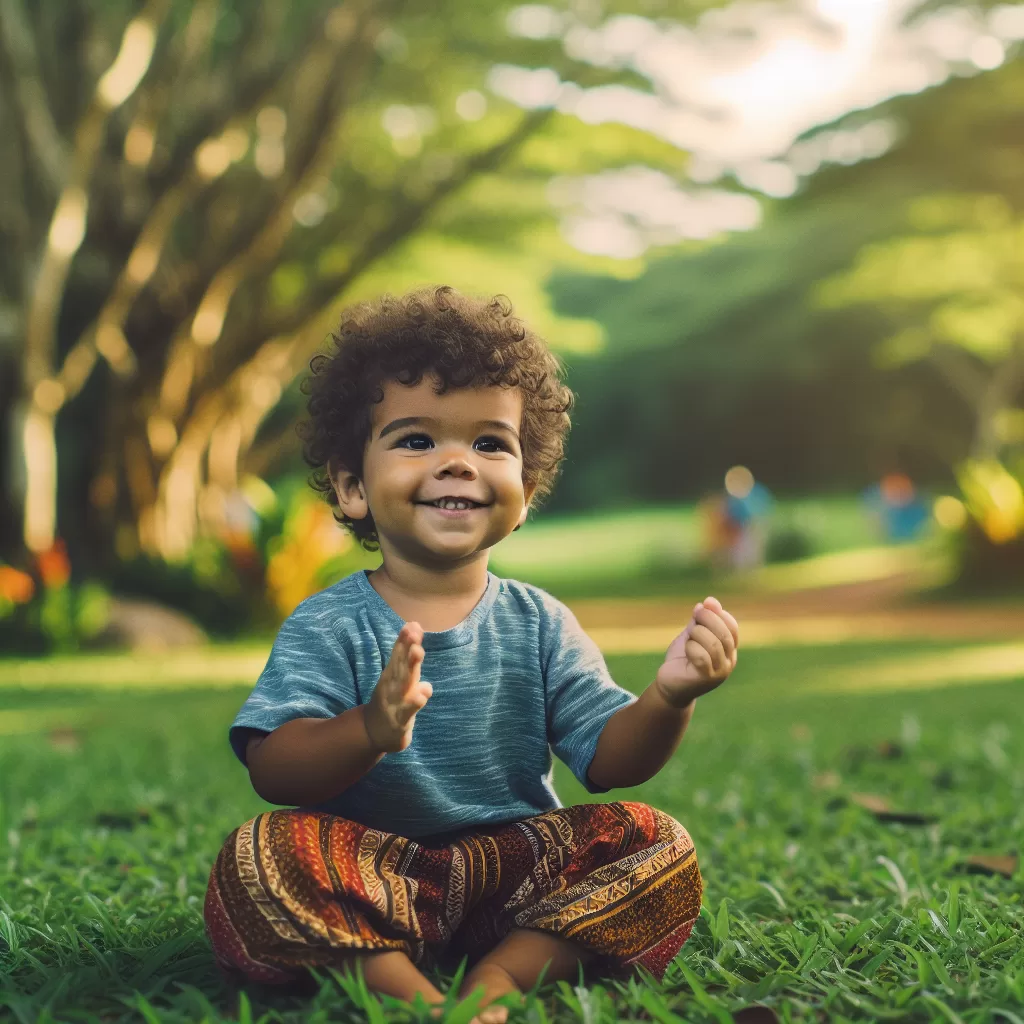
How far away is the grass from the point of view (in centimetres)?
185

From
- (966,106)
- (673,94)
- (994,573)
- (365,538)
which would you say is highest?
(966,106)

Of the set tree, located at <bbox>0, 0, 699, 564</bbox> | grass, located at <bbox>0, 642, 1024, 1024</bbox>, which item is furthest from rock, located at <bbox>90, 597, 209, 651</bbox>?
grass, located at <bbox>0, 642, 1024, 1024</bbox>

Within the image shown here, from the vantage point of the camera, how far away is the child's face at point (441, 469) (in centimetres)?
203

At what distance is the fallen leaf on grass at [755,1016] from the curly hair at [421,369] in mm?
912

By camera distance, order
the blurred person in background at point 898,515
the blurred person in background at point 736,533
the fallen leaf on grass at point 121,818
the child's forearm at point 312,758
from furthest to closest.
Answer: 1. the blurred person in background at point 898,515
2. the blurred person in background at point 736,533
3. the fallen leaf on grass at point 121,818
4. the child's forearm at point 312,758

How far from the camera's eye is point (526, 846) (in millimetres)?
2043

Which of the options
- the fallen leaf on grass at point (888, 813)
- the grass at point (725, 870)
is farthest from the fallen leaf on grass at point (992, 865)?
the fallen leaf on grass at point (888, 813)

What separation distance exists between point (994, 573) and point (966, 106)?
362 inches

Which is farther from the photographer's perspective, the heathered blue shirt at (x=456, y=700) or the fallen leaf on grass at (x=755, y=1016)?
the heathered blue shirt at (x=456, y=700)

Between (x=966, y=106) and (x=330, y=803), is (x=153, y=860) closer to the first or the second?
(x=330, y=803)

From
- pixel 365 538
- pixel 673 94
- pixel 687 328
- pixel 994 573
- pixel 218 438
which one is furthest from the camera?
pixel 687 328

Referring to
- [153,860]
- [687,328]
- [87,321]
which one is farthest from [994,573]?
[687,328]

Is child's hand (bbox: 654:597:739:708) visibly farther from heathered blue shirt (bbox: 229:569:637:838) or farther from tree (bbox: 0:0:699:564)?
tree (bbox: 0:0:699:564)

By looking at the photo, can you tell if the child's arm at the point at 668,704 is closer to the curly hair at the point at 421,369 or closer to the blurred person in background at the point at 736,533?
the curly hair at the point at 421,369
